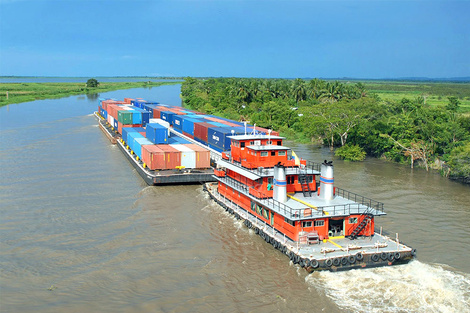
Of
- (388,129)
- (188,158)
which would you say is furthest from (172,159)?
(388,129)

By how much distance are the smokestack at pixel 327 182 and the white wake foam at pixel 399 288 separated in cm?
519

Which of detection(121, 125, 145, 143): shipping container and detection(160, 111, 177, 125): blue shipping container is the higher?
detection(160, 111, 177, 125): blue shipping container

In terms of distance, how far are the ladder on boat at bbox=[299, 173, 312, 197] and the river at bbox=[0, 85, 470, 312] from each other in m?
4.09

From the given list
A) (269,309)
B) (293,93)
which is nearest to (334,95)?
(293,93)

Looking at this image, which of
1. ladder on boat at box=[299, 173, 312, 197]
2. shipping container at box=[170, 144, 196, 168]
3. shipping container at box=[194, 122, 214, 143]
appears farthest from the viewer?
shipping container at box=[194, 122, 214, 143]


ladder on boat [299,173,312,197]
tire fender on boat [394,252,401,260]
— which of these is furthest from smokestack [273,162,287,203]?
tire fender on boat [394,252,401,260]

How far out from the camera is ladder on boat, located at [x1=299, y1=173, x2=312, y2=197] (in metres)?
26.3

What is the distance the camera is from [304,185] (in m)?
26.8

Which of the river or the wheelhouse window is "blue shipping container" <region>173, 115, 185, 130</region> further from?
the wheelhouse window

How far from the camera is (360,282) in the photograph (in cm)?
2019

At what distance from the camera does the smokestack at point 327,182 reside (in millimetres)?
24438

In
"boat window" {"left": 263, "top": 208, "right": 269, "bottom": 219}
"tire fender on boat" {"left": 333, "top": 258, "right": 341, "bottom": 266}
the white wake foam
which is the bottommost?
the white wake foam

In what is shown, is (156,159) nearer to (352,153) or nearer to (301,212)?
(301,212)

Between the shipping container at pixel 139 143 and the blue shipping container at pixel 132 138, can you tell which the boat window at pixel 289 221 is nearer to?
the shipping container at pixel 139 143
